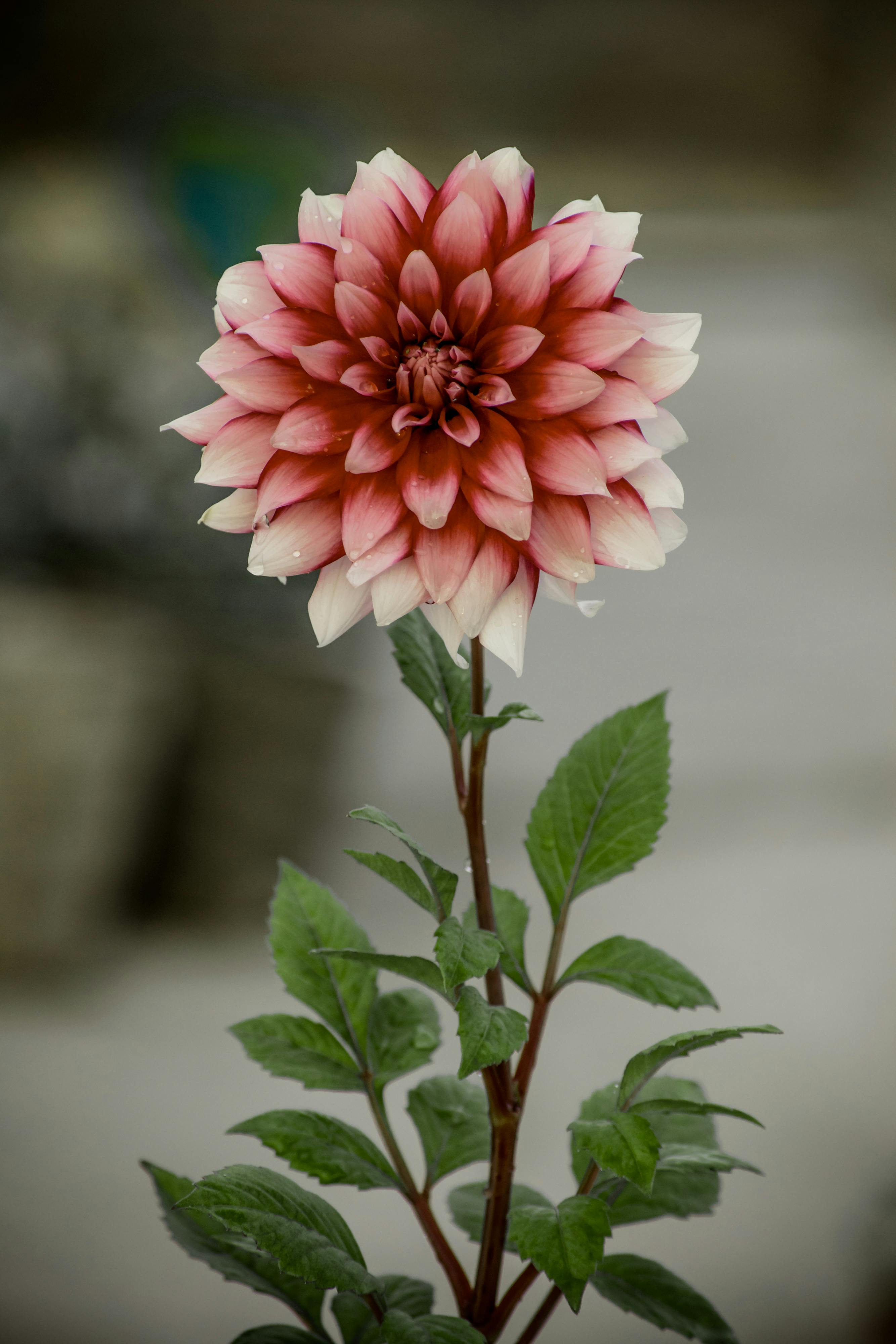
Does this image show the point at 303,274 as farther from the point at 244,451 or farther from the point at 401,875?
the point at 401,875

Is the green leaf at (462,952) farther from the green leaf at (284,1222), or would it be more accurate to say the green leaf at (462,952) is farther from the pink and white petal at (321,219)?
the pink and white petal at (321,219)

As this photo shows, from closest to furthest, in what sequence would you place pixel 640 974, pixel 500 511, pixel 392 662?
1. pixel 500 511
2. pixel 640 974
3. pixel 392 662

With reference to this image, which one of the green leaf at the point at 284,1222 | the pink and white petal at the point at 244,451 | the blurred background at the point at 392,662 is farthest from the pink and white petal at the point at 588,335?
the blurred background at the point at 392,662

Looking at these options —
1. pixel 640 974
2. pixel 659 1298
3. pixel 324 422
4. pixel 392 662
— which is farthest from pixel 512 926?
pixel 392 662

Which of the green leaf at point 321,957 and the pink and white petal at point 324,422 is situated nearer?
the pink and white petal at point 324,422

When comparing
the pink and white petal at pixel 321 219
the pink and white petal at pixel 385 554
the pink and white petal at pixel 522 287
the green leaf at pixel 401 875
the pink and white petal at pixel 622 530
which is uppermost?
the pink and white petal at pixel 321 219

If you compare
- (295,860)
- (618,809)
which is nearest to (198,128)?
(295,860)

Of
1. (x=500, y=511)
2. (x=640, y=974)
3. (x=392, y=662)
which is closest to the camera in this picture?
(x=500, y=511)

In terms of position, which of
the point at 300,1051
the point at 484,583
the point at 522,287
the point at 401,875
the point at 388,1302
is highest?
the point at 522,287
